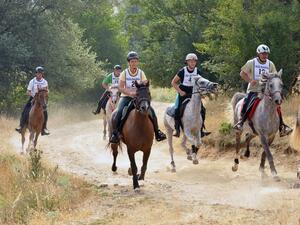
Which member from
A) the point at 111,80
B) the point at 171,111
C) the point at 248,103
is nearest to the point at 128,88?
the point at 171,111

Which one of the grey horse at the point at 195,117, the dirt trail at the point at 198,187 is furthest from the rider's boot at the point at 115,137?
the grey horse at the point at 195,117

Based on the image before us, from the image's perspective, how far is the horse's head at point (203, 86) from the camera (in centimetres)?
1318

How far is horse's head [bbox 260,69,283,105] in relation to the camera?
11.7m

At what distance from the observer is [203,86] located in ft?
43.8

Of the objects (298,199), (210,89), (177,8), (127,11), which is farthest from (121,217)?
(127,11)

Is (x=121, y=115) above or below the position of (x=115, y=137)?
above

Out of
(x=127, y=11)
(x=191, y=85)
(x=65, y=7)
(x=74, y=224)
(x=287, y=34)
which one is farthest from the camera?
(x=127, y=11)

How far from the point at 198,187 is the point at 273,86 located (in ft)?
9.19

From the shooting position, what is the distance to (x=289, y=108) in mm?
17266

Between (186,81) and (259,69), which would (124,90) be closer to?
(186,81)

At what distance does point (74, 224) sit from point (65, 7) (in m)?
26.8

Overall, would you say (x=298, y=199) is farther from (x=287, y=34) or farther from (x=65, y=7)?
(x=65, y=7)

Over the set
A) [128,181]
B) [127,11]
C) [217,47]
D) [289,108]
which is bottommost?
[128,181]

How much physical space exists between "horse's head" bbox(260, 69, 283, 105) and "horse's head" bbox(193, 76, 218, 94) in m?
1.30
